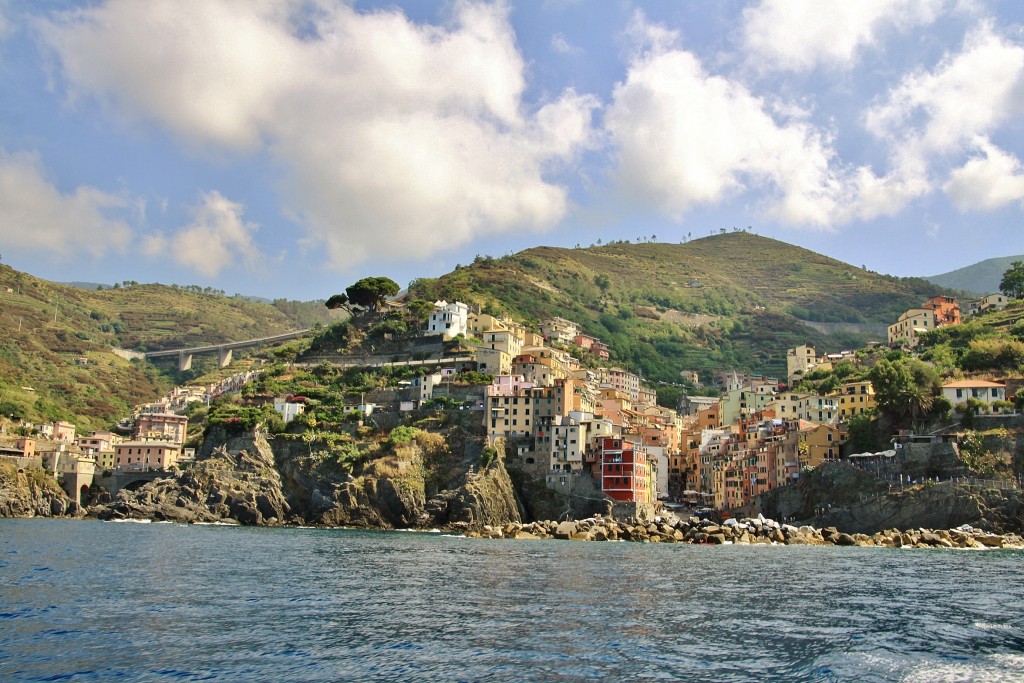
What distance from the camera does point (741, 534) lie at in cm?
6819

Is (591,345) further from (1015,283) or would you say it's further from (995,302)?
(1015,283)

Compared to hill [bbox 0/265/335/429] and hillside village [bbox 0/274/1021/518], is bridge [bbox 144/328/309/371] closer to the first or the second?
hill [bbox 0/265/335/429]

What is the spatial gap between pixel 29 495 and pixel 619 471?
56.0m

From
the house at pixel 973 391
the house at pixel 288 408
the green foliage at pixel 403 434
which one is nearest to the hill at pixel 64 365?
the house at pixel 288 408

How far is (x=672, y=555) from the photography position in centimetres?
5244

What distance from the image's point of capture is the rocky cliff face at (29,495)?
8362 cm

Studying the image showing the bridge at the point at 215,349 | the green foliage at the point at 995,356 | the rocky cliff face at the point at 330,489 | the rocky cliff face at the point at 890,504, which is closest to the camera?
the rocky cliff face at the point at 890,504

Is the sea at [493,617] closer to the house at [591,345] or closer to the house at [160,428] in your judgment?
the house at [160,428]

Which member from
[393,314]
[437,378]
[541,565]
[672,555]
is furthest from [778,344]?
[541,565]

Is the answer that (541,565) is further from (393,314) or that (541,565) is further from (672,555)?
(393,314)

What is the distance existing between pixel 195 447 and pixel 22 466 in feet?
56.3

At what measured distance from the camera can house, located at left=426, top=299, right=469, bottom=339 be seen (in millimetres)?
109062

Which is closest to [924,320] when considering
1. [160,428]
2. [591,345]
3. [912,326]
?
[912,326]

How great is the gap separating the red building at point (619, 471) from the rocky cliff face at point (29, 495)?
53019 millimetres
